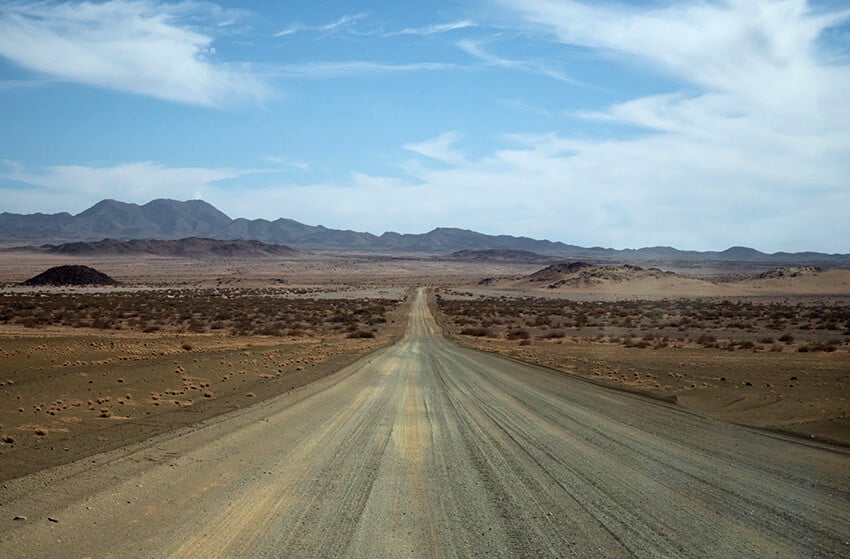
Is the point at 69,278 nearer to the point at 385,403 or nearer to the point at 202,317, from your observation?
the point at 202,317

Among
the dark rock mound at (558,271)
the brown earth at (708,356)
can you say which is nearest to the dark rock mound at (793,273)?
the dark rock mound at (558,271)

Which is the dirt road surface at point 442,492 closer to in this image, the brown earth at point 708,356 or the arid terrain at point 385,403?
the arid terrain at point 385,403

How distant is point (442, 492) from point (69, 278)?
110775 mm

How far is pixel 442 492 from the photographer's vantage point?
888 centimetres

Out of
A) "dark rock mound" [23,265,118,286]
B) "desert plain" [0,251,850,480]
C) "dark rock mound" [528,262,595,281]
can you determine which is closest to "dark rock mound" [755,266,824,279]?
"dark rock mound" [528,262,595,281]

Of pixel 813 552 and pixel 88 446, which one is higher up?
pixel 813 552

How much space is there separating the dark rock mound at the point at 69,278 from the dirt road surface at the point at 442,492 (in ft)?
334

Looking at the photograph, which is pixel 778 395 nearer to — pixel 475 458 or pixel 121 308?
pixel 475 458

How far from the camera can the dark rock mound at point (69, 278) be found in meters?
102

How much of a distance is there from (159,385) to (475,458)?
11889 mm

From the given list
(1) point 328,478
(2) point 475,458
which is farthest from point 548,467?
(1) point 328,478

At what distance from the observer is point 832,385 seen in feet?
67.3

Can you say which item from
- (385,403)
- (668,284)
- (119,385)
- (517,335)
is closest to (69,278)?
(517,335)

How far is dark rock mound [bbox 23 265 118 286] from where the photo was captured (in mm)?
101938
